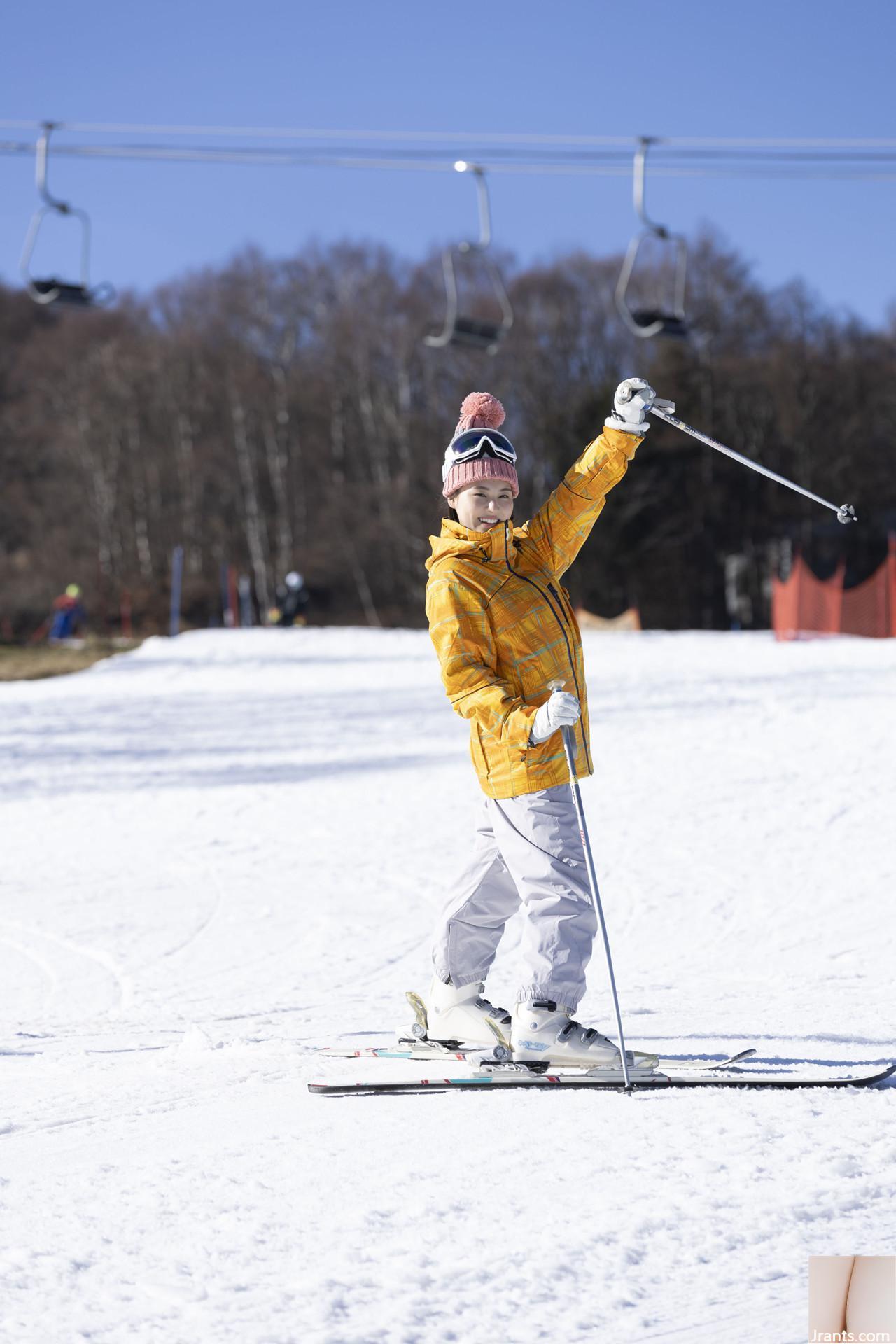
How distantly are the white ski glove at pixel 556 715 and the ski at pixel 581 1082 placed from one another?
0.83m

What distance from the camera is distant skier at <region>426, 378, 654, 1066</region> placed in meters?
3.09

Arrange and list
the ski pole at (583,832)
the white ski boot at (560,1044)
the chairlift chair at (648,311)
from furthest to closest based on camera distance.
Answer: the chairlift chair at (648,311)
the white ski boot at (560,1044)
the ski pole at (583,832)

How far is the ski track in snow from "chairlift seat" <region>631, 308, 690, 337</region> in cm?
325

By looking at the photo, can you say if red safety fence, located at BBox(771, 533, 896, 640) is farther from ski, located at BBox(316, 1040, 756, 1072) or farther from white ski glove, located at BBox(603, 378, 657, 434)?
ski, located at BBox(316, 1040, 756, 1072)

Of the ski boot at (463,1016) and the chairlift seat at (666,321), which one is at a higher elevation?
the chairlift seat at (666,321)

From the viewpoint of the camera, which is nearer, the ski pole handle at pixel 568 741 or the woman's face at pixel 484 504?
the ski pole handle at pixel 568 741

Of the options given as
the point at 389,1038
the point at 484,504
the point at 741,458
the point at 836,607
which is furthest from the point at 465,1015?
the point at 836,607

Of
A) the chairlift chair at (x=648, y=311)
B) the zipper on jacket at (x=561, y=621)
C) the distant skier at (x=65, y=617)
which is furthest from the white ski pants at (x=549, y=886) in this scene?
the distant skier at (x=65, y=617)

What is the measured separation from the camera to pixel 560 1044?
3.14 meters

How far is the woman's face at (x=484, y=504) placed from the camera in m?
3.23

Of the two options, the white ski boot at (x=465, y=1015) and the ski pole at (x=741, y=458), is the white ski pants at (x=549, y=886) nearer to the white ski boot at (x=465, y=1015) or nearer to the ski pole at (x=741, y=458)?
the white ski boot at (x=465, y=1015)

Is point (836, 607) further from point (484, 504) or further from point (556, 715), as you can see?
point (556, 715)

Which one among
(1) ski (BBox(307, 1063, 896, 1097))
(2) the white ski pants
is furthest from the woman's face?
(1) ski (BBox(307, 1063, 896, 1097))

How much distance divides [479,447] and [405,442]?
35.3 m
